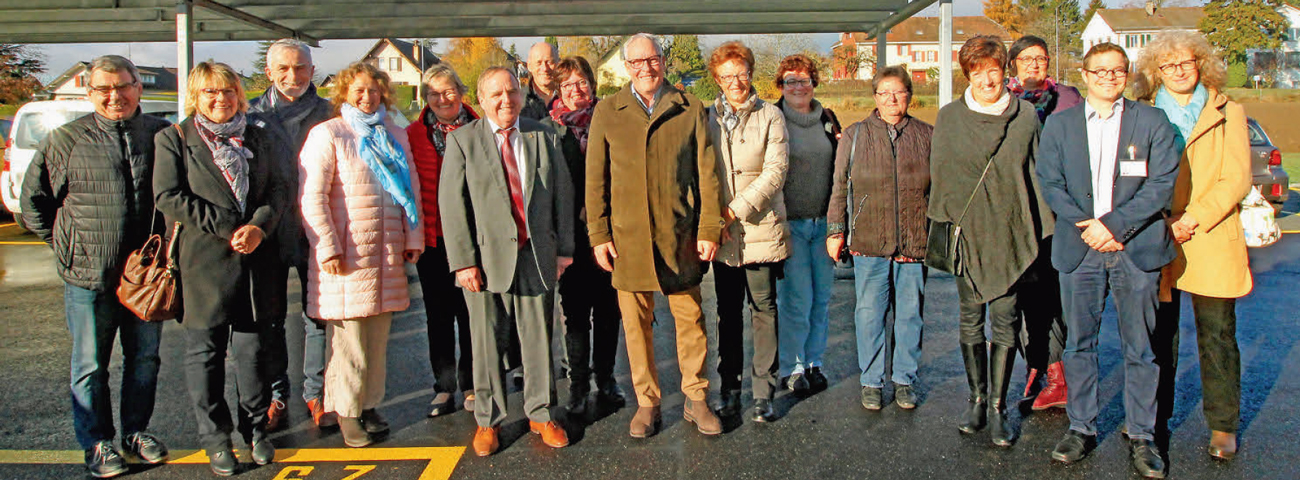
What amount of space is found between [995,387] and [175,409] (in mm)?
4102

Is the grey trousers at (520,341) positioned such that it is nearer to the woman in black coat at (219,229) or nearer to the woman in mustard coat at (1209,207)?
the woman in black coat at (219,229)

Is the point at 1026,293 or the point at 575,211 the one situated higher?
the point at 575,211

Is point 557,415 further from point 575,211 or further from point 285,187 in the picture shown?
point 285,187

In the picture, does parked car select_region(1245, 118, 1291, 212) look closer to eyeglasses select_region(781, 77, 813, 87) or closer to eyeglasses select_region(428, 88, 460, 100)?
eyeglasses select_region(781, 77, 813, 87)

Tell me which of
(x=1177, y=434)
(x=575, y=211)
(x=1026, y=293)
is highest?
(x=575, y=211)

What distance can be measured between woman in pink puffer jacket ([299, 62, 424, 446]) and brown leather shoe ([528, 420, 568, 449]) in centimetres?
80

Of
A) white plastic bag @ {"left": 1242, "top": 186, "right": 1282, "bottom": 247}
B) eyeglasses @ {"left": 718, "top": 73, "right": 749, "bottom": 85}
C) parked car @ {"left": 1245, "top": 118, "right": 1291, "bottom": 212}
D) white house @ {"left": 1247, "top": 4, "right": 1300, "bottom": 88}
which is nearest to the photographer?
white plastic bag @ {"left": 1242, "top": 186, "right": 1282, "bottom": 247}

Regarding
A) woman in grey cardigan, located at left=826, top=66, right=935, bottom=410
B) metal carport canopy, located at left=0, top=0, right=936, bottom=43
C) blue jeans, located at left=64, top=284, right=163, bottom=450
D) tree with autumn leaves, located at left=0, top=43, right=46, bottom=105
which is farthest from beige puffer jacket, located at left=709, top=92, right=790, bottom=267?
tree with autumn leaves, located at left=0, top=43, right=46, bottom=105

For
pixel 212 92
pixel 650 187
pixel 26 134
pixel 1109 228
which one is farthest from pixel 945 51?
pixel 26 134

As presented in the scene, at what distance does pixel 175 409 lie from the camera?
4.60 m

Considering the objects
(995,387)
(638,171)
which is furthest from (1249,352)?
(638,171)

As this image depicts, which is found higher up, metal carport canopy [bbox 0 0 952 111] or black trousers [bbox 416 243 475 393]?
metal carport canopy [bbox 0 0 952 111]

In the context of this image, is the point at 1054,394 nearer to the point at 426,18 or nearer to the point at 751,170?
the point at 751,170

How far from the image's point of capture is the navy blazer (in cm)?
358
